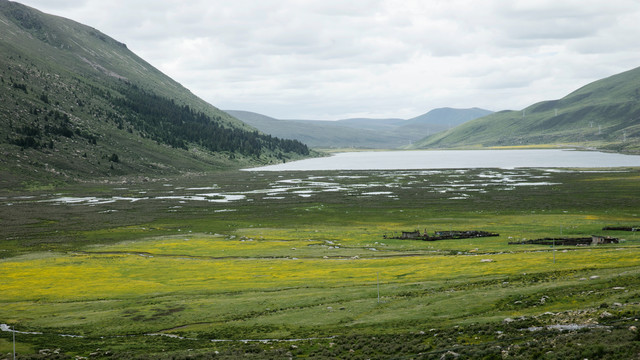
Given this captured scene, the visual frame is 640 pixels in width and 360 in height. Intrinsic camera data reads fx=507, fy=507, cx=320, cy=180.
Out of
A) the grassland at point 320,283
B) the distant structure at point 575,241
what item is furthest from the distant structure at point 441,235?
the distant structure at point 575,241

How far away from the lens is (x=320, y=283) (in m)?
55.2

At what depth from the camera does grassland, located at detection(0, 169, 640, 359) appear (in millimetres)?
34844

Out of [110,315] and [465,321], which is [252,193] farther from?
[465,321]

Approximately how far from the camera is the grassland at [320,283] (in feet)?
114

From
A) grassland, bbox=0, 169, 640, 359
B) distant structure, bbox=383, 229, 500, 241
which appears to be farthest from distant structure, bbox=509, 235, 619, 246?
distant structure, bbox=383, 229, 500, 241

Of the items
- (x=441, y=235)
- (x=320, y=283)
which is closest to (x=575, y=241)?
(x=441, y=235)

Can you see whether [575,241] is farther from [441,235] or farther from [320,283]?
[320,283]

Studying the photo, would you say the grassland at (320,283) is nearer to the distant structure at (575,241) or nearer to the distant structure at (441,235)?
the distant structure at (575,241)

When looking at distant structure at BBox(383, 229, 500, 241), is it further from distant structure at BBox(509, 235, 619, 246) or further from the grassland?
distant structure at BBox(509, 235, 619, 246)

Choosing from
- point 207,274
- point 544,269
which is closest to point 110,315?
point 207,274

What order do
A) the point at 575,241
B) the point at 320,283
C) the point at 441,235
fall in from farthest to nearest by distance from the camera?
the point at 441,235
the point at 575,241
the point at 320,283

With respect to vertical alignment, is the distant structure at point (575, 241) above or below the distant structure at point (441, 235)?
above

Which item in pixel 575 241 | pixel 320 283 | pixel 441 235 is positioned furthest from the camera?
pixel 441 235

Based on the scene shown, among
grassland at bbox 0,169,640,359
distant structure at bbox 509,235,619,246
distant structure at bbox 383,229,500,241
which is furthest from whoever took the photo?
distant structure at bbox 383,229,500,241
